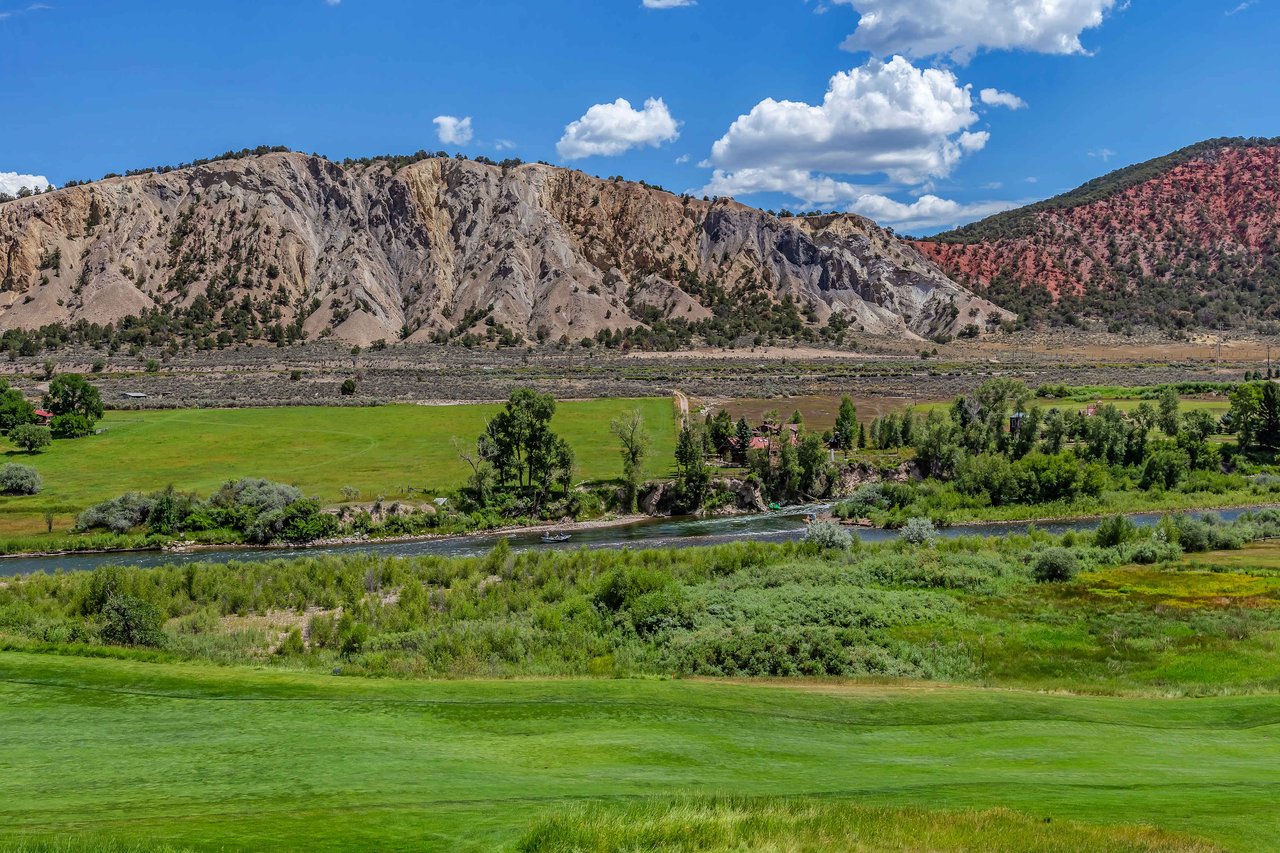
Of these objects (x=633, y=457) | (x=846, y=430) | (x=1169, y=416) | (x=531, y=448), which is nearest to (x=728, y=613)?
(x=633, y=457)

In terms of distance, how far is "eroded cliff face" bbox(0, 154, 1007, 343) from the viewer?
16600 centimetres

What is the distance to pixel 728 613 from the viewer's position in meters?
27.6

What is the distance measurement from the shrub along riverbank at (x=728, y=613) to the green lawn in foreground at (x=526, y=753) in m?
4.27

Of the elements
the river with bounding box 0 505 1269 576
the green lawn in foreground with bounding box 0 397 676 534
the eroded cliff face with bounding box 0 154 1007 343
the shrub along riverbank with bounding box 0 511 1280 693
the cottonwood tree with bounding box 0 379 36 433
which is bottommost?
the river with bounding box 0 505 1269 576

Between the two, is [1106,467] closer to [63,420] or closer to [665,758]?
[665,758]

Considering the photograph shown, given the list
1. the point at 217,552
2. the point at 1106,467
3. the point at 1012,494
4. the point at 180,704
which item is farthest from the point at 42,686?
the point at 1106,467

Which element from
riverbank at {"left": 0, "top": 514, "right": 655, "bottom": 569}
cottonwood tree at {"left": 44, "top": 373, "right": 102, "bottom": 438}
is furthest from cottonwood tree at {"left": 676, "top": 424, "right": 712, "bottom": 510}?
cottonwood tree at {"left": 44, "top": 373, "right": 102, "bottom": 438}

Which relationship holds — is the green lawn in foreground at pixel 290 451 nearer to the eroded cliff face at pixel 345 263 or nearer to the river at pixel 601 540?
the river at pixel 601 540

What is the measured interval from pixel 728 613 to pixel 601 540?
63.1 feet

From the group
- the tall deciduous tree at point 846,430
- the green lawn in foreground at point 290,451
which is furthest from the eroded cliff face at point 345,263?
the tall deciduous tree at point 846,430

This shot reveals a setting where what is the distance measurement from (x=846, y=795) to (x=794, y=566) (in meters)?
23.7

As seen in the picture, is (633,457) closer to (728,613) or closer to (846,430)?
(846,430)

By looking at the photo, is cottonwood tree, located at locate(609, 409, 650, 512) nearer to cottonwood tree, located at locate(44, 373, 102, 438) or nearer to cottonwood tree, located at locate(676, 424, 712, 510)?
cottonwood tree, located at locate(676, 424, 712, 510)

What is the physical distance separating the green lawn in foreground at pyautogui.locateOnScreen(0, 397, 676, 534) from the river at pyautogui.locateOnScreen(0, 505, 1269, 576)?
614cm
